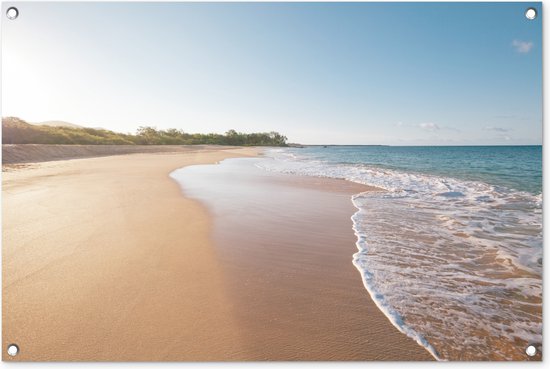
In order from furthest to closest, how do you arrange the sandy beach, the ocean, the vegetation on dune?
the vegetation on dune, the ocean, the sandy beach

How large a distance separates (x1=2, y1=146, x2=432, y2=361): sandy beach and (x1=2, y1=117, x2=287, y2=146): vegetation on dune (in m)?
0.91

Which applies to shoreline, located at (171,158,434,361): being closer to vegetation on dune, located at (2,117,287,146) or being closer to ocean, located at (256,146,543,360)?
ocean, located at (256,146,543,360)

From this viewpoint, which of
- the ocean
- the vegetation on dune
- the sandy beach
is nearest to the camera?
the sandy beach

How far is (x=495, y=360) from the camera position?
194 centimetres

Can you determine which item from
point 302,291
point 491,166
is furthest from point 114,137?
point 302,291

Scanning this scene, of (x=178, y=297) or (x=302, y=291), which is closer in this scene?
(x=178, y=297)

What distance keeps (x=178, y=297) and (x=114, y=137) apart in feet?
118

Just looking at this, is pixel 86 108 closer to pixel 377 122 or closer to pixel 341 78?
pixel 341 78

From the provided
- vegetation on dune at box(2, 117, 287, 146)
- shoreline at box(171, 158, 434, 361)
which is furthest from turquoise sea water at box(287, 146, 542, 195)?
vegetation on dune at box(2, 117, 287, 146)

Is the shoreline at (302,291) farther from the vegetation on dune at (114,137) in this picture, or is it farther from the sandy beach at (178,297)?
the vegetation on dune at (114,137)

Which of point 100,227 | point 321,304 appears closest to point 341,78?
point 321,304

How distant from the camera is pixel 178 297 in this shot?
7.59ft

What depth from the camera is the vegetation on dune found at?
12.2ft

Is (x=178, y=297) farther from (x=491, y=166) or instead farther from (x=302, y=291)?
(x=491, y=166)
